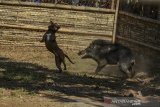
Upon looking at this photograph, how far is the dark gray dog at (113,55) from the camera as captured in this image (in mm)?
13719

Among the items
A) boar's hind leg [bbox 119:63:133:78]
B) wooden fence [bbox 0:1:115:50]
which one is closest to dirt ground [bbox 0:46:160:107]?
boar's hind leg [bbox 119:63:133:78]

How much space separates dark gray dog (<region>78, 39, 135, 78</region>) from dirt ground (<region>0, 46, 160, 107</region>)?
341 mm

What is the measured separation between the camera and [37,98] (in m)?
9.77

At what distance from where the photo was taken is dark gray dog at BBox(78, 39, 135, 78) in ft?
45.0

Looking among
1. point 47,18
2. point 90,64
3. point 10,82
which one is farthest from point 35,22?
point 10,82

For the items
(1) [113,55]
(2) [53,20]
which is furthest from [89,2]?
(1) [113,55]

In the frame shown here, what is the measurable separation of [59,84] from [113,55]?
2.60 metres

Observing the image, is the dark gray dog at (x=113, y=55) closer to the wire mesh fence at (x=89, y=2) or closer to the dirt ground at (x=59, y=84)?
the dirt ground at (x=59, y=84)

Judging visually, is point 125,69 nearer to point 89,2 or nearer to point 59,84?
point 59,84

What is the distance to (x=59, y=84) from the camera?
11.7 metres

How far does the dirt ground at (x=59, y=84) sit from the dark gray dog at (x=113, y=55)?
341mm

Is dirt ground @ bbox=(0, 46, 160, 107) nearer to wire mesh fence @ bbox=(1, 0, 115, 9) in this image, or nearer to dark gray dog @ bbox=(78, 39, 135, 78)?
dark gray dog @ bbox=(78, 39, 135, 78)

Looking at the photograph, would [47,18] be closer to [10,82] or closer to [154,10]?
[154,10]

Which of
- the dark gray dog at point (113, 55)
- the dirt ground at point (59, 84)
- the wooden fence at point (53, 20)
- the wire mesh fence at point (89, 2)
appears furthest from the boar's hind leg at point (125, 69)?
the wire mesh fence at point (89, 2)
